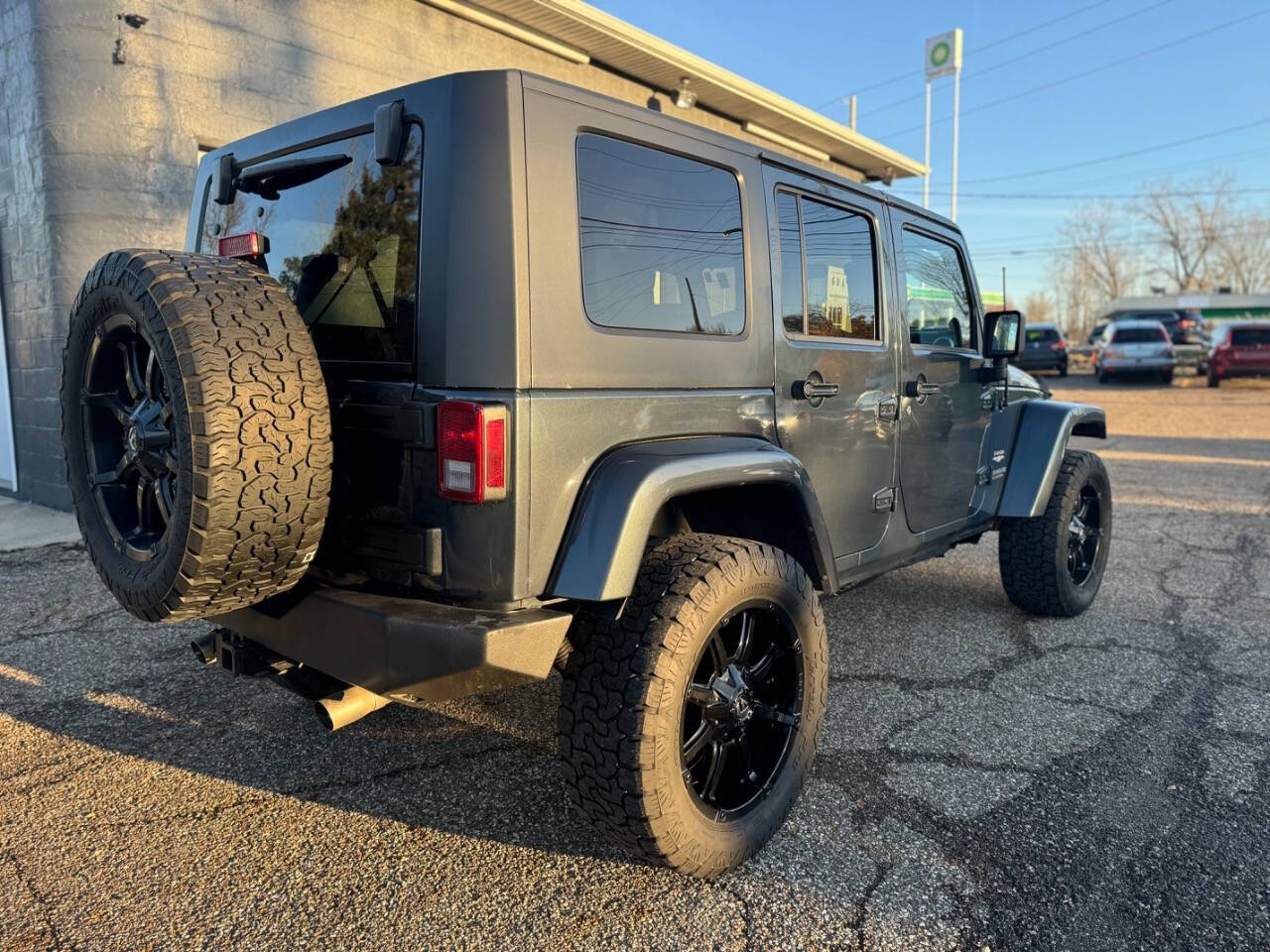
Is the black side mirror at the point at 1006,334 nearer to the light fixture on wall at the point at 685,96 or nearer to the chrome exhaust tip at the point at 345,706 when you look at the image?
the chrome exhaust tip at the point at 345,706

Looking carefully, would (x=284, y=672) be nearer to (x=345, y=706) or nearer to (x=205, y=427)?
(x=345, y=706)

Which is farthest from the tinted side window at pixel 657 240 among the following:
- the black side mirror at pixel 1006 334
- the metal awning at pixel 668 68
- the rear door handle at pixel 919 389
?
the metal awning at pixel 668 68

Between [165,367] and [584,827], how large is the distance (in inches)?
65.0

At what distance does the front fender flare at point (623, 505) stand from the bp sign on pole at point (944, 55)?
28.2 metres

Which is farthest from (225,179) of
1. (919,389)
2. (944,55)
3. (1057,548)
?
(944,55)

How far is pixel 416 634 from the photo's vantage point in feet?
6.57

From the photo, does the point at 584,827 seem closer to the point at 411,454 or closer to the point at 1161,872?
the point at 411,454

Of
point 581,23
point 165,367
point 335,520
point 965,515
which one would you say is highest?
point 581,23

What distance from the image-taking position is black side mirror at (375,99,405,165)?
7.13 ft

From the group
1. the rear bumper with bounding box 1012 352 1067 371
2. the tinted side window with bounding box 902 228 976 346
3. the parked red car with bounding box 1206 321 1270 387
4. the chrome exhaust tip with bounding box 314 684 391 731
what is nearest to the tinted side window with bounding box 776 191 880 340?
the tinted side window with bounding box 902 228 976 346

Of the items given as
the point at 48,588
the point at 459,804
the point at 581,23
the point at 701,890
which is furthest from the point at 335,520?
the point at 581,23

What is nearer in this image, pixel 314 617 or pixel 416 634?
pixel 416 634

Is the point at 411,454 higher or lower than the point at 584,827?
higher

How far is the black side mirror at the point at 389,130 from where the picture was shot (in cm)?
217
